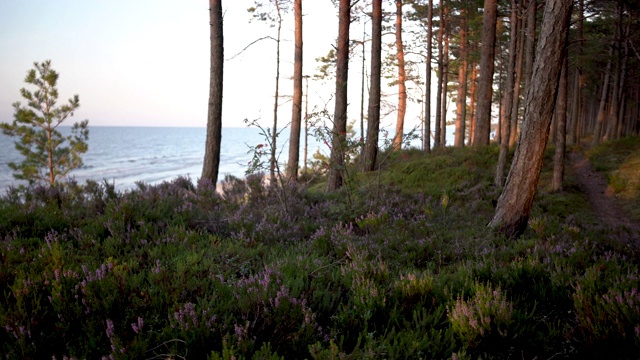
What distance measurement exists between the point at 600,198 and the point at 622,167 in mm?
4149

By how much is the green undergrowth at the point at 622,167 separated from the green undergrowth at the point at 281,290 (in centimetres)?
854

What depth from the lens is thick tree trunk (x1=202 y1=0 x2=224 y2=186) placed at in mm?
11234

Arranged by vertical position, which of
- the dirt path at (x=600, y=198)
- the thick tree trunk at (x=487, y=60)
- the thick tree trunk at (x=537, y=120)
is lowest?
the dirt path at (x=600, y=198)

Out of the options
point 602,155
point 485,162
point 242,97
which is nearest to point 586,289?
point 485,162

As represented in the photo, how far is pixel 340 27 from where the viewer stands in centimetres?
1358

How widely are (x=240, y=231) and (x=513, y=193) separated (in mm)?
4616

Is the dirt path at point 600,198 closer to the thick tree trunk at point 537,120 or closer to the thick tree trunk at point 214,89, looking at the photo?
the thick tree trunk at point 537,120

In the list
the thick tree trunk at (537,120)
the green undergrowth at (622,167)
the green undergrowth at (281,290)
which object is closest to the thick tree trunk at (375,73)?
the thick tree trunk at (537,120)

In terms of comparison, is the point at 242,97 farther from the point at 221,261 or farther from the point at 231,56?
the point at 221,261

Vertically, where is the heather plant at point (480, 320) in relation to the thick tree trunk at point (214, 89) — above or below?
below

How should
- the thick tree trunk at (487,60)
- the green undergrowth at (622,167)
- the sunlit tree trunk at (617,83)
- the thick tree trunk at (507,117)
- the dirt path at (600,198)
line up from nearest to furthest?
the dirt path at (600,198)
the thick tree trunk at (507,117)
the green undergrowth at (622,167)
the thick tree trunk at (487,60)
the sunlit tree trunk at (617,83)

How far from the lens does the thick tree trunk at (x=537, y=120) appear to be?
6.61 m

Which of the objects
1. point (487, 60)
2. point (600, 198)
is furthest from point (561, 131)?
point (487, 60)

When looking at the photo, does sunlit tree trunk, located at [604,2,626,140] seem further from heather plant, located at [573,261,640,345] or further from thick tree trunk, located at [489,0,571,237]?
heather plant, located at [573,261,640,345]
